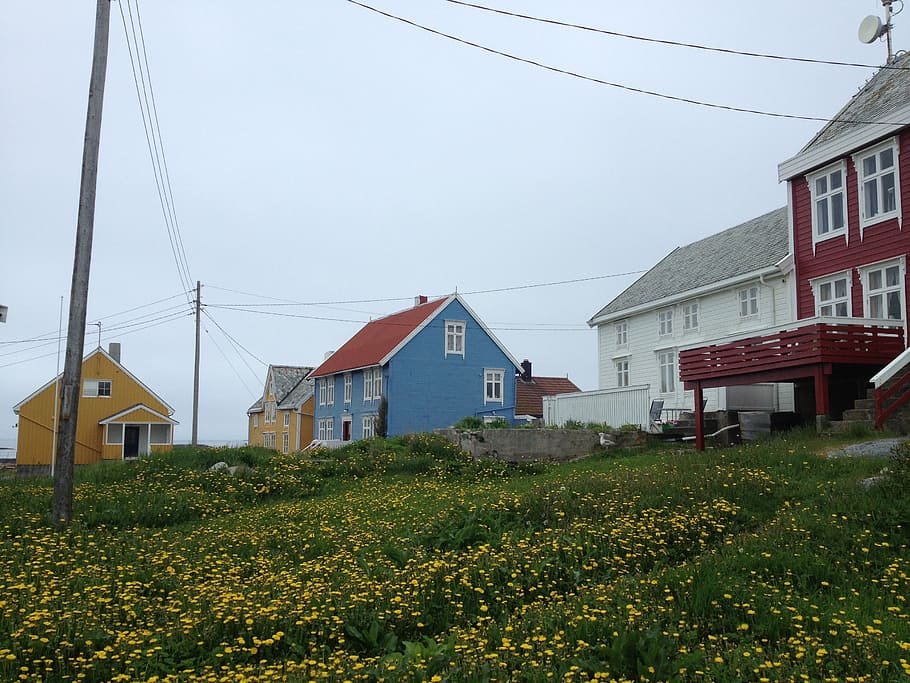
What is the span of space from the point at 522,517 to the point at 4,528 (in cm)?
789

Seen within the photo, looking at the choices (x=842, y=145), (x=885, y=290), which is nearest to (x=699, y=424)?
(x=885, y=290)

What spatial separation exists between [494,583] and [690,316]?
2182cm

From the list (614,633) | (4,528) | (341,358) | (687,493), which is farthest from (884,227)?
(341,358)

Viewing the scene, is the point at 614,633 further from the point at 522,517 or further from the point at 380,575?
the point at 522,517

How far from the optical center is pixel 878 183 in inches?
762

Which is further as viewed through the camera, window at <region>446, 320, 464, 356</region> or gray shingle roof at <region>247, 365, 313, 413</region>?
gray shingle roof at <region>247, 365, 313, 413</region>

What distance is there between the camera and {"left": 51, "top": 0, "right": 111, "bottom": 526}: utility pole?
13.0 m

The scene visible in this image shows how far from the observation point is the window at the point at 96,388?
53750mm

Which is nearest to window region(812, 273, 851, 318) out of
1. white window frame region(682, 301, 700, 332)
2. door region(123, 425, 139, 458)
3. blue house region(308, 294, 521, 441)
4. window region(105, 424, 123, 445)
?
white window frame region(682, 301, 700, 332)

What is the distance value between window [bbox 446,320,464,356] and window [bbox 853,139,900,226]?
85.2ft

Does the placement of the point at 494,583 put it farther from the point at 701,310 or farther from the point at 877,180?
the point at 701,310

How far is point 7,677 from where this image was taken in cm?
641

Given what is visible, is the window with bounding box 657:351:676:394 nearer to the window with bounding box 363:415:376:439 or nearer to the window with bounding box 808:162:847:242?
the window with bounding box 808:162:847:242

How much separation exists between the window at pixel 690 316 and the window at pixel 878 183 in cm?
911
